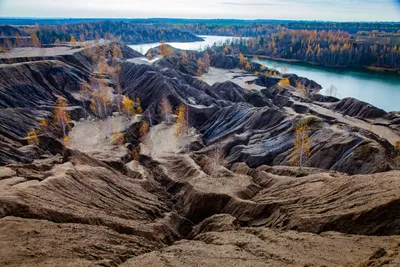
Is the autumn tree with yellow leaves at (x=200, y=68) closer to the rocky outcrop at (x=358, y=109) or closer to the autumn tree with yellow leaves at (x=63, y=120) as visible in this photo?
the rocky outcrop at (x=358, y=109)

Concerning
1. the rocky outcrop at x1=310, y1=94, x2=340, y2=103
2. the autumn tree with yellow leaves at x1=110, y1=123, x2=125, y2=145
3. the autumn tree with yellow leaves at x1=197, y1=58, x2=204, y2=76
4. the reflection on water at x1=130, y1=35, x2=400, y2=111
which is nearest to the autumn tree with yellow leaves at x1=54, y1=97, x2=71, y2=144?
the autumn tree with yellow leaves at x1=110, y1=123, x2=125, y2=145

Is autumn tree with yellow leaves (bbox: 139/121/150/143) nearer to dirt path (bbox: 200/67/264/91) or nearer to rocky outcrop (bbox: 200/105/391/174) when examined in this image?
rocky outcrop (bbox: 200/105/391/174)

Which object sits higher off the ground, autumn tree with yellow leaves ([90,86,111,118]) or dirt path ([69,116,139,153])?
autumn tree with yellow leaves ([90,86,111,118])

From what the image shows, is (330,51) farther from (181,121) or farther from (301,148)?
(301,148)

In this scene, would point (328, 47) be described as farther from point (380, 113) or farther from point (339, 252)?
point (339, 252)

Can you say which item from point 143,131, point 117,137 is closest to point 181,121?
point 143,131

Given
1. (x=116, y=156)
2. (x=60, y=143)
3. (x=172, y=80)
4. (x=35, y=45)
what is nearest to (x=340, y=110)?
(x=172, y=80)
